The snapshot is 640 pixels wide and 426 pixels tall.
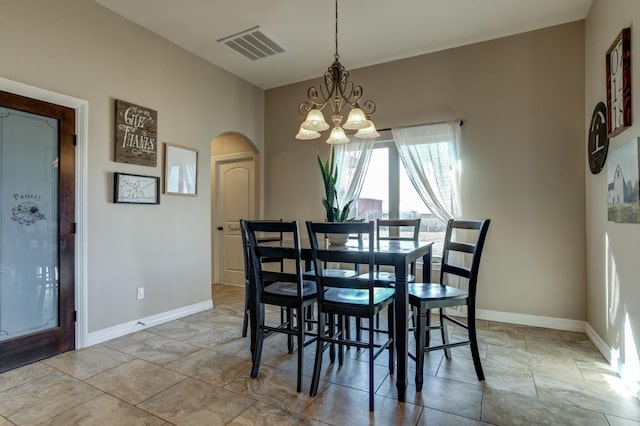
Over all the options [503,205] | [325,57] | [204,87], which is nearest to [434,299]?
[503,205]

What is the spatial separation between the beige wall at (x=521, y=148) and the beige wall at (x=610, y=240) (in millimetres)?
143

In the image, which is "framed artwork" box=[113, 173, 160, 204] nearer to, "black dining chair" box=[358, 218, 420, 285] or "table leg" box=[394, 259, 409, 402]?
"black dining chair" box=[358, 218, 420, 285]

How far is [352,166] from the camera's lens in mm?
4469

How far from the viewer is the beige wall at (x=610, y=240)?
2.19 meters

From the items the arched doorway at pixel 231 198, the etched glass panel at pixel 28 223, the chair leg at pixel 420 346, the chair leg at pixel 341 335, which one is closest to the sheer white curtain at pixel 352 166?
the arched doorway at pixel 231 198

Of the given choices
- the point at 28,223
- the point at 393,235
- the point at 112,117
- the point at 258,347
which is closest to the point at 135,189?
the point at 112,117

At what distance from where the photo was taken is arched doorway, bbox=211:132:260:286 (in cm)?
528

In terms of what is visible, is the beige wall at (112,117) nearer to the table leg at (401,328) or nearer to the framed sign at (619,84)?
the table leg at (401,328)

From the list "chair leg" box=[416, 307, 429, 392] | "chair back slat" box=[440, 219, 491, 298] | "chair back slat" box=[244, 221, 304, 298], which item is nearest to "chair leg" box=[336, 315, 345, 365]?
"chair back slat" box=[244, 221, 304, 298]

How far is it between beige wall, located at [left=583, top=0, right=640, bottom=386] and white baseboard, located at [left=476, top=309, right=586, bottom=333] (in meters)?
0.17

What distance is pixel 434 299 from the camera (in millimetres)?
2223

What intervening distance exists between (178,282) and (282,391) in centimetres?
221

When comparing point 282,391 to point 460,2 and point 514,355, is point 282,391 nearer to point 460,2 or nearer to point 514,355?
point 514,355

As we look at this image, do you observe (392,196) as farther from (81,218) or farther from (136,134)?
(81,218)
